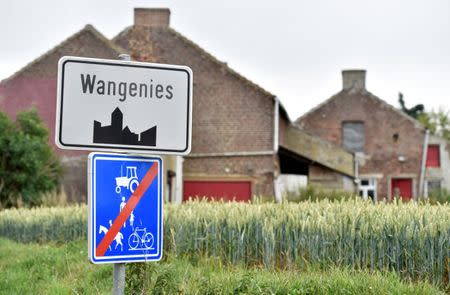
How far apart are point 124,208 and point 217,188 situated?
23.7 metres

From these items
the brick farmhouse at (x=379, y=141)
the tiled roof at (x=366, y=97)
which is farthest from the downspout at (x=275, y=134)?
the tiled roof at (x=366, y=97)

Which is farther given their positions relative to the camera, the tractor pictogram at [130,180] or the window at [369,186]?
the window at [369,186]

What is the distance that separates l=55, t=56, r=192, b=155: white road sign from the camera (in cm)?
386

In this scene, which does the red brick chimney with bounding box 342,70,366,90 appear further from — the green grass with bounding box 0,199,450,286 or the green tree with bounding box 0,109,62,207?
the green grass with bounding box 0,199,450,286

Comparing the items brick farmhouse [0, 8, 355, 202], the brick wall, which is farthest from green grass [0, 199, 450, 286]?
the brick wall

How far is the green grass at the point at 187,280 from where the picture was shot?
585cm

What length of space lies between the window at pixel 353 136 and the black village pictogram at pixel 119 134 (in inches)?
1463

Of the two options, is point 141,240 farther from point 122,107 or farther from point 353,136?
point 353,136

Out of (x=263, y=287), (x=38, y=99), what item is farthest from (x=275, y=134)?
(x=263, y=287)

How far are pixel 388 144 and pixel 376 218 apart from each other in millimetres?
32968

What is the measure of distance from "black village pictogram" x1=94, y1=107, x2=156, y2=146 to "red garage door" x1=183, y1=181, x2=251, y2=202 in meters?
23.3

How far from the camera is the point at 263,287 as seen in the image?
597cm

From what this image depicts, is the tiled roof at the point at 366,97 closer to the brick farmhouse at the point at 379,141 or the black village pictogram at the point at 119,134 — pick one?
the brick farmhouse at the point at 379,141

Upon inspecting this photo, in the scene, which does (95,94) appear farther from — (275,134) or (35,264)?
(275,134)
